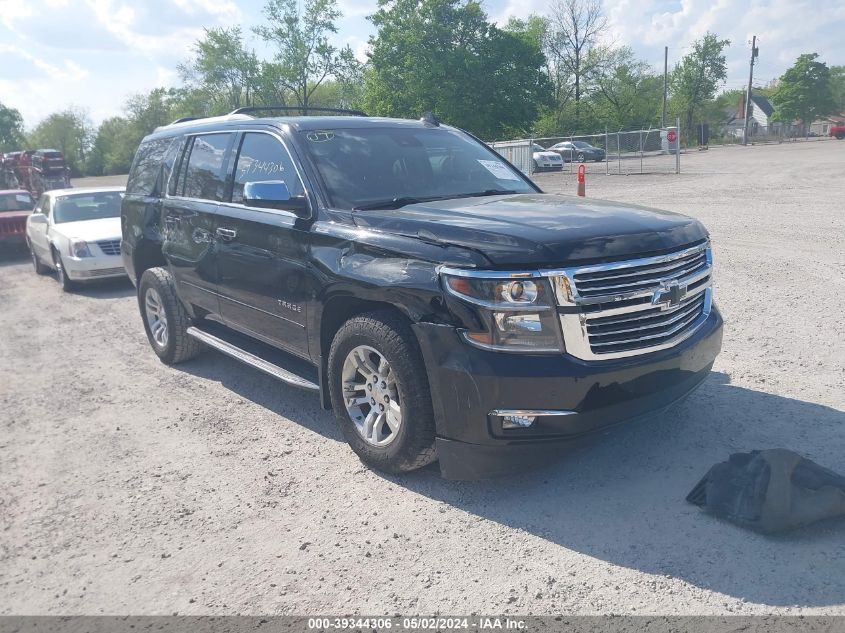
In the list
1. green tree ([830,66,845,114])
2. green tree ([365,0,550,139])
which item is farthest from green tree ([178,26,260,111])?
green tree ([830,66,845,114])

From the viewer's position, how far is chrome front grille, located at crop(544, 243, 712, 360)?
3.43 m

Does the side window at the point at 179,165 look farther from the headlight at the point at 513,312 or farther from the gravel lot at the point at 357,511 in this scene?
the headlight at the point at 513,312

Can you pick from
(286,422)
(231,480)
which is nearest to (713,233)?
(286,422)

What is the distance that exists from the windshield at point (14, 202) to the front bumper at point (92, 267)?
20.3 ft

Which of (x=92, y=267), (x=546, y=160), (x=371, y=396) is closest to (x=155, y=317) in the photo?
(x=371, y=396)

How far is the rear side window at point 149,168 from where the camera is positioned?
Result: 21.3 feet

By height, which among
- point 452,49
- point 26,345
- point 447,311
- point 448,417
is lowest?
point 26,345

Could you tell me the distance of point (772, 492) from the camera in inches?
132

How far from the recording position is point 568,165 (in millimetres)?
39000

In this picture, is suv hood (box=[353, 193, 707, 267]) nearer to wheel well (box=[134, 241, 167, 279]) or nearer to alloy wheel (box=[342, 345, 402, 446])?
alloy wheel (box=[342, 345, 402, 446])

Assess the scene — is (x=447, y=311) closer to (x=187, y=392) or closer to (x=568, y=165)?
(x=187, y=392)

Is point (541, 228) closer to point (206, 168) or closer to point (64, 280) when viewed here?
point (206, 168)

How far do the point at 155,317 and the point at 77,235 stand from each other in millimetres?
5178

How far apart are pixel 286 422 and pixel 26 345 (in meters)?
4.36
